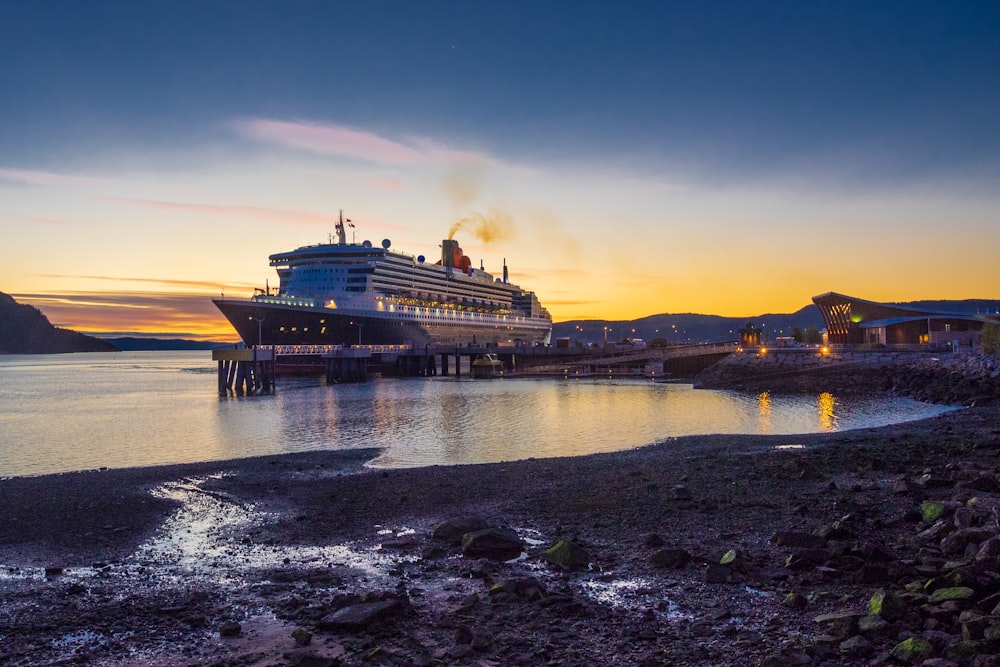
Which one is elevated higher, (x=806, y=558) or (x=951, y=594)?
(x=951, y=594)

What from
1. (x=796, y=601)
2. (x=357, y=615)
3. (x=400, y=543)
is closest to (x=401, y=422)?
(x=400, y=543)

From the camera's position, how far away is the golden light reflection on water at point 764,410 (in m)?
28.4

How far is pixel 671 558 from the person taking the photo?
915 cm

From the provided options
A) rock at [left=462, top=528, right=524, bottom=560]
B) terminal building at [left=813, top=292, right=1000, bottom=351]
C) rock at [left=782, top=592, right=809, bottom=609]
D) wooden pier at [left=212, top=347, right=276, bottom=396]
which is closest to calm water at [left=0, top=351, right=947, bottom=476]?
wooden pier at [left=212, top=347, right=276, bottom=396]

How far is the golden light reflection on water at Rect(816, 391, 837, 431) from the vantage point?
91.8ft

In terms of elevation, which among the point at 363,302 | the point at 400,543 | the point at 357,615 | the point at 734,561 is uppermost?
the point at 363,302

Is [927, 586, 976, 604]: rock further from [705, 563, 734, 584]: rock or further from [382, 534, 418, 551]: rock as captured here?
[382, 534, 418, 551]: rock

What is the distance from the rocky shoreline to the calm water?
747 centimetres

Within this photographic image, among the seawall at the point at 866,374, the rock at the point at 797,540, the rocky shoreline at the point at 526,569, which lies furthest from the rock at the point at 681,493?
the seawall at the point at 866,374

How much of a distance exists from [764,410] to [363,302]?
5535cm

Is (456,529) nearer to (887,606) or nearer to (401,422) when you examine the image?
(887,606)

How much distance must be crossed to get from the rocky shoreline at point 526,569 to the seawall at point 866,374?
22.8 metres

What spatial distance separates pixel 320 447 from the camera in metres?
24.2

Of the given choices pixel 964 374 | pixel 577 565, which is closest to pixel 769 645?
pixel 577 565
